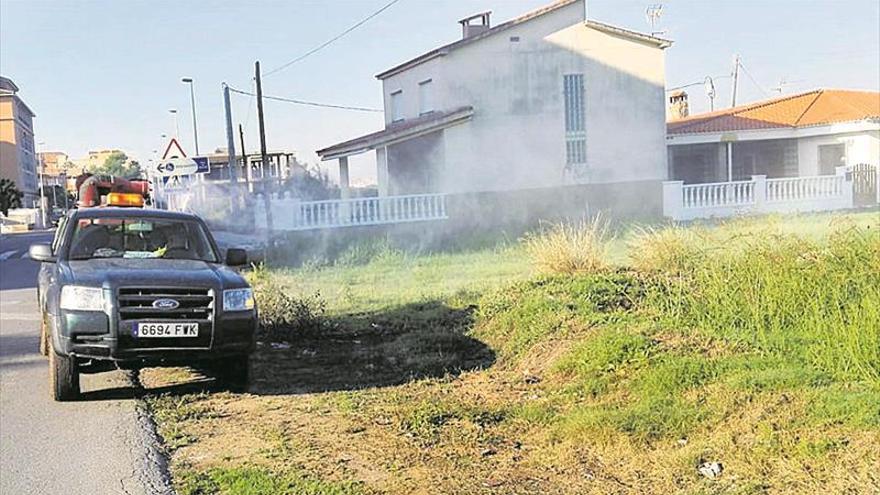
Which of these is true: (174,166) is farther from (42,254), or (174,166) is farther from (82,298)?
(82,298)

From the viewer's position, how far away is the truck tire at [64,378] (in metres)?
7.15

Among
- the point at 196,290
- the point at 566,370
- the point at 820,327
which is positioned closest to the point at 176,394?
the point at 196,290

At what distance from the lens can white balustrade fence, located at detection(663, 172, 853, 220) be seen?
25.2 m

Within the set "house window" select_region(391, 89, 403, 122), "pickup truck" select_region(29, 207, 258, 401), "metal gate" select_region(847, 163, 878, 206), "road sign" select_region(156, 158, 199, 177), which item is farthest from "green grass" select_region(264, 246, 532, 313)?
"metal gate" select_region(847, 163, 878, 206)

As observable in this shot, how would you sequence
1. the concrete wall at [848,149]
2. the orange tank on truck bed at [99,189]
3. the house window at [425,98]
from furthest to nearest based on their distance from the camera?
the concrete wall at [848,149]
the house window at [425,98]
the orange tank on truck bed at [99,189]

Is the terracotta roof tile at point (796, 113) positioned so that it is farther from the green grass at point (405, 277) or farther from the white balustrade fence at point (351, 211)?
the green grass at point (405, 277)

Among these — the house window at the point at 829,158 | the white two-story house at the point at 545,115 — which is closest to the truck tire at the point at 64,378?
the white two-story house at the point at 545,115

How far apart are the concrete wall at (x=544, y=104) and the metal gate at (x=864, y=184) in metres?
6.05

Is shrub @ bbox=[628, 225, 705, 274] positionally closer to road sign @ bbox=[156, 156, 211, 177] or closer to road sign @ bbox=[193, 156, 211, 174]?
road sign @ bbox=[156, 156, 211, 177]

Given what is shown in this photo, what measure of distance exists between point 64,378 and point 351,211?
51.6 feet

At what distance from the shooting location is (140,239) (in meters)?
8.51

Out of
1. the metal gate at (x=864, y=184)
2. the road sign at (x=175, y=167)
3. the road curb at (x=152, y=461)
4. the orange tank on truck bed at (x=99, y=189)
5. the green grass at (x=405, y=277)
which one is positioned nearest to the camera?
the road curb at (x=152, y=461)

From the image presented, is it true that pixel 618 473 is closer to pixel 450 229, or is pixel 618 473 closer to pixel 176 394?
pixel 176 394

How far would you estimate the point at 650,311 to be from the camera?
27.1 feet
